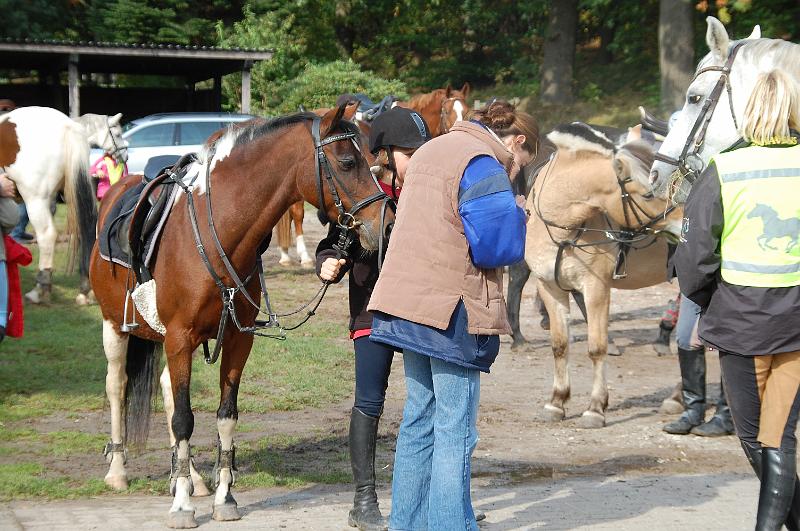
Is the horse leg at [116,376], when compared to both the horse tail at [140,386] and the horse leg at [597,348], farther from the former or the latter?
the horse leg at [597,348]

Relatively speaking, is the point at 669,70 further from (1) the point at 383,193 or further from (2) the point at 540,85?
(1) the point at 383,193

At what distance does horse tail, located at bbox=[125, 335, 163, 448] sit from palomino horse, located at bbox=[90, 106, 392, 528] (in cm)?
103

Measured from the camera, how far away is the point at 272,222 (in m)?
5.26

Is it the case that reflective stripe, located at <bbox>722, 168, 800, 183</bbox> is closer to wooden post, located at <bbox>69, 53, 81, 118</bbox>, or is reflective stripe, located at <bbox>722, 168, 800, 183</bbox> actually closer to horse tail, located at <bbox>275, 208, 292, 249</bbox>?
horse tail, located at <bbox>275, 208, 292, 249</bbox>

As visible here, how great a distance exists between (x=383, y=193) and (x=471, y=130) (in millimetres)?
789

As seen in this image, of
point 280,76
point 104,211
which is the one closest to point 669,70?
point 280,76

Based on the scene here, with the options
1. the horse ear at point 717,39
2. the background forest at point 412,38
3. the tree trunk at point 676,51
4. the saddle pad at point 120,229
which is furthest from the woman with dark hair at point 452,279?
the background forest at point 412,38

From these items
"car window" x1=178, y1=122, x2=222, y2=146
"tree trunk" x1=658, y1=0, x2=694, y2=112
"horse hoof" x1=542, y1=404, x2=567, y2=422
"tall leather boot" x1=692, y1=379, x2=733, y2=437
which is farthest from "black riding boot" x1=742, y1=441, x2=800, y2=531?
"tree trunk" x1=658, y1=0, x2=694, y2=112

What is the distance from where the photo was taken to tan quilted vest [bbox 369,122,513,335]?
4117 millimetres

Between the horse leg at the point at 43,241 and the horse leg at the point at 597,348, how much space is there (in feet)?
23.3

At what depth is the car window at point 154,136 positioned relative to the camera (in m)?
20.2

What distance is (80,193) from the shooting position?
10.7m

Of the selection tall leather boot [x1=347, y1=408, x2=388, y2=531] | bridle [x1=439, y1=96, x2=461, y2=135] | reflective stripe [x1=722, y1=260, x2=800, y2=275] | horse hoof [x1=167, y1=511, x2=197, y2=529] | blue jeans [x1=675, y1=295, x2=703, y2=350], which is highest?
bridle [x1=439, y1=96, x2=461, y2=135]

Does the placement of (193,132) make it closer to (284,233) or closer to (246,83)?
(246,83)
